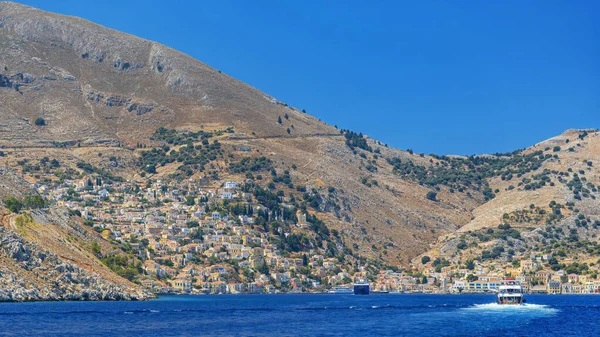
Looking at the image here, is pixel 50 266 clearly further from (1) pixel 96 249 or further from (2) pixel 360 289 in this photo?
(2) pixel 360 289

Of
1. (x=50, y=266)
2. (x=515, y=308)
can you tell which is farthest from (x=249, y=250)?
(x=50, y=266)

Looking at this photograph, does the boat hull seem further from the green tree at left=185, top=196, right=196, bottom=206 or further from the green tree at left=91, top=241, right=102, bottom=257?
the green tree at left=91, top=241, right=102, bottom=257

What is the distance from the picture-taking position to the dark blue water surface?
75812mm

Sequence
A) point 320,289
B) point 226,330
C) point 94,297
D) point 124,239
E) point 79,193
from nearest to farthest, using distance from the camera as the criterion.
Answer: point 226,330, point 94,297, point 124,239, point 320,289, point 79,193

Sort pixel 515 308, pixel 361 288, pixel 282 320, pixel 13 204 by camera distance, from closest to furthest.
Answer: pixel 282 320 < pixel 515 308 < pixel 13 204 < pixel 361 288

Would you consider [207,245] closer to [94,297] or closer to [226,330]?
[94,297]

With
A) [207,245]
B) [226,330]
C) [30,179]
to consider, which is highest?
[30,179]

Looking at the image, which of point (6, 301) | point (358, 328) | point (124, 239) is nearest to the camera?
point (358, 328)

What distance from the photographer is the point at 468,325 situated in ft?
278

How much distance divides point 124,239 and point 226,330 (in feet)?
296

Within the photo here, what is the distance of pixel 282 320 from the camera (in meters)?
90.1

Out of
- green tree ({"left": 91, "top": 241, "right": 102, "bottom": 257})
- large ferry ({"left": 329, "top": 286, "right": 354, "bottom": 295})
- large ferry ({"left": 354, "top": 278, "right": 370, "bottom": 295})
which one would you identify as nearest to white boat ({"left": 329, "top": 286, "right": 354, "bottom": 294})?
large ferry ({"left": 329, "top": 286, "right": 354, "bottom": 295})

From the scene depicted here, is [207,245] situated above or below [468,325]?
above

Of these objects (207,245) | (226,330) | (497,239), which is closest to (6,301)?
(226,330)
